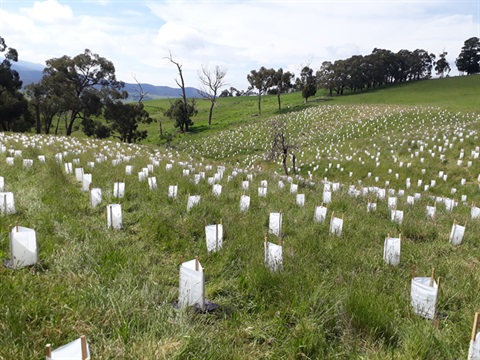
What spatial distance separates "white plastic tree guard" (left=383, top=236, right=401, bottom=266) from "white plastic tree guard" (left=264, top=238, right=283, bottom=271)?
1.44 metres

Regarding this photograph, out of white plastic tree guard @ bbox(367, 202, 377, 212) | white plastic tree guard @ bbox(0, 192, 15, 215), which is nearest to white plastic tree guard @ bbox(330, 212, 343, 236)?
white plastic tree guard @ bbox(367, 202, 377, 212)

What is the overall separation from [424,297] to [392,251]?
1160 millimetres

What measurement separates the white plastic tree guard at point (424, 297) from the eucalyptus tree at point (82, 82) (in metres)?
41.8

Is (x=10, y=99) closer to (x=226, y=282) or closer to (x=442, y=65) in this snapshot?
(x=226, y=282)

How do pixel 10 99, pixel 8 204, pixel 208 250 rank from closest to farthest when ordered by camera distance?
pixel 208 250 → pixel 8 204 → pixel 10 99

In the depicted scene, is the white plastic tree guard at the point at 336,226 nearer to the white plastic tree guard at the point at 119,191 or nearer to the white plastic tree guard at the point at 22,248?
the white plastic tree guard at the point at 119,191

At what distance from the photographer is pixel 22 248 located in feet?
10.1

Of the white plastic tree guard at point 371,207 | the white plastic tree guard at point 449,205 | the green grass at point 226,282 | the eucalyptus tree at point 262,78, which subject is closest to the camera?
the green grass at point 226,282

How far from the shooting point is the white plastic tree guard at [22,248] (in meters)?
3.05

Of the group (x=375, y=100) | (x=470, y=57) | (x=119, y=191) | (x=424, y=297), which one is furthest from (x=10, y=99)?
(x=470, y=57)

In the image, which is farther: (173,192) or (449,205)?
(449,205)

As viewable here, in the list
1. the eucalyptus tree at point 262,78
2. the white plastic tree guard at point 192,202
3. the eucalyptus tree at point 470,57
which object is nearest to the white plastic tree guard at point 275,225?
the white plastic tree guard at point 192,202

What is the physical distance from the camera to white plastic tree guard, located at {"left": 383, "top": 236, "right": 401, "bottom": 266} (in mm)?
3934

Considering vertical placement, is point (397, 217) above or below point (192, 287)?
below
